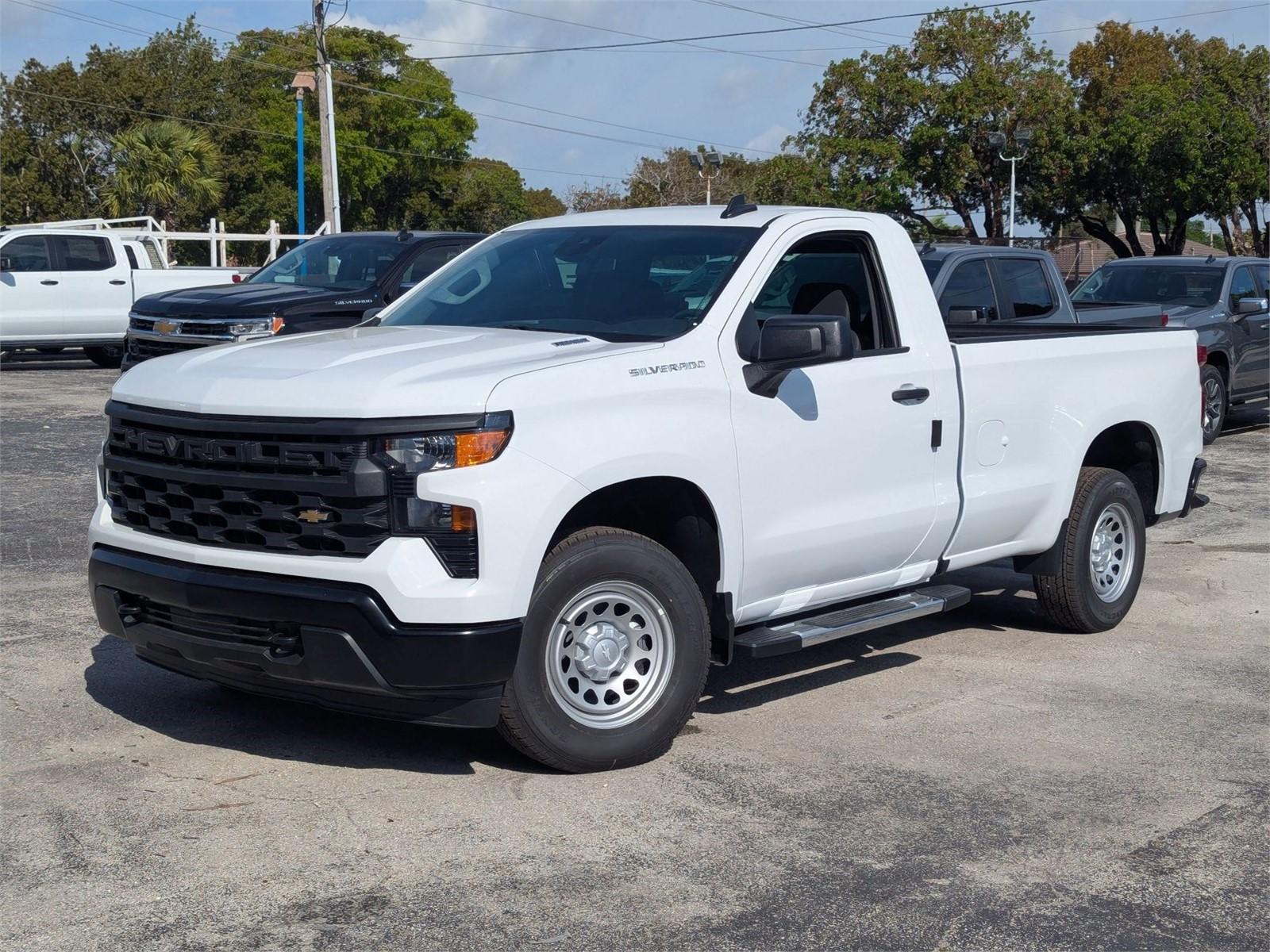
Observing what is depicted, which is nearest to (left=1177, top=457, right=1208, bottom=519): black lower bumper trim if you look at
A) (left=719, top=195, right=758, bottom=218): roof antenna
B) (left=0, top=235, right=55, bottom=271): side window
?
(left=719, top=195, right=758, bottom=218): roof antenna

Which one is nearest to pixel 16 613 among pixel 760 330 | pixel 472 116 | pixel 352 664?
pixel 352 664

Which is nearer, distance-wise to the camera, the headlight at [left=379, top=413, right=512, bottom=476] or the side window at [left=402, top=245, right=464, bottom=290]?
the headlight at [left=379, top=413, right=512, bottom=476]

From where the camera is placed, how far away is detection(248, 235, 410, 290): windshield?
14938 mm

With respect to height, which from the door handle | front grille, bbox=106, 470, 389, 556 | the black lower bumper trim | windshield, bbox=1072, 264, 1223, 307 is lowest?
the black lower bumper trim

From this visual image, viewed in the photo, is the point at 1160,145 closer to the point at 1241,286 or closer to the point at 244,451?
the point at 1241,286

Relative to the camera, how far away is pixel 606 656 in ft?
17.4

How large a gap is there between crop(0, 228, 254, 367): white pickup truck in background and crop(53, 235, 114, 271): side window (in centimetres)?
1

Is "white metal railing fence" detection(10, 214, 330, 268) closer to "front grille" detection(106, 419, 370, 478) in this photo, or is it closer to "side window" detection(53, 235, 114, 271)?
"side window" detection(53, 235, 114, 271)

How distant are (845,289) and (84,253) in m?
17.6

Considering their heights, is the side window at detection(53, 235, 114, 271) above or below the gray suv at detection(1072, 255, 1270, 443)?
above

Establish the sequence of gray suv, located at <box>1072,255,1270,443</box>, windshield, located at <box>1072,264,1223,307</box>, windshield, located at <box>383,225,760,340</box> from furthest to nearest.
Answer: windshield, located at <box>1072,264,1223,307</box>, gray suv, located at <box>1072,255,1270,443</box>, windshield, located at <box>383,225,760,340</box>

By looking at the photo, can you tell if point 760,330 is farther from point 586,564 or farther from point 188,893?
point 188,893

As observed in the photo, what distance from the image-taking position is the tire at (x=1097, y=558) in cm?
746

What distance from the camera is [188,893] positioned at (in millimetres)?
4203
